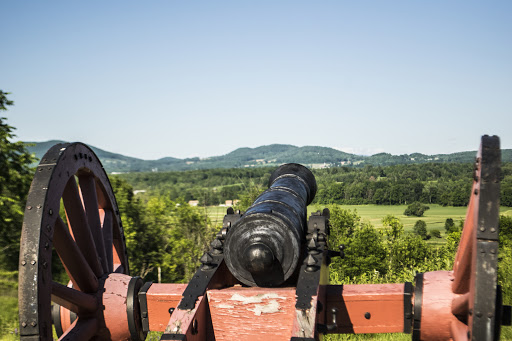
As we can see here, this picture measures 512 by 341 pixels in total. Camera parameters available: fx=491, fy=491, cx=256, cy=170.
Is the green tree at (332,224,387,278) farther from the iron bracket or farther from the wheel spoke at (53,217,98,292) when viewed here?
the wheel spoke at (53,217,98,292)

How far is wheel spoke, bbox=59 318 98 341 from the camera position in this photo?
3.43 m

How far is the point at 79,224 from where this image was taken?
3.70 m

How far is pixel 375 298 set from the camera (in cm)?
348

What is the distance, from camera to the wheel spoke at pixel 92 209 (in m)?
3.95

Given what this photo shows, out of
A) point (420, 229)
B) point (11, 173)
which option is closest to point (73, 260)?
point (11, 173)

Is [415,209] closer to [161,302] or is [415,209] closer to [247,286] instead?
[247,286]

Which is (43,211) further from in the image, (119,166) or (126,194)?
(119,166)

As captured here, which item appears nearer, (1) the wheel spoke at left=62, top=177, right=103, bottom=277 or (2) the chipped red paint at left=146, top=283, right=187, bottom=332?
(1) the wheel spoke at left=62, top=177, right=103, bottom=277

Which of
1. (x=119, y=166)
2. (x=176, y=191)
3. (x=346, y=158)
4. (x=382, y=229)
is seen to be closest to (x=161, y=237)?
(x=382, y=229)

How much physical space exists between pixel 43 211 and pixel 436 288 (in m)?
2.56

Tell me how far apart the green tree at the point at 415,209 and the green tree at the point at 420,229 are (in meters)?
0.84

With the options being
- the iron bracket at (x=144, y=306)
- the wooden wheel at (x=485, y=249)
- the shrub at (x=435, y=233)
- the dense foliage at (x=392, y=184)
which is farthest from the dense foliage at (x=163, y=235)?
the wooden wheel at (x=485, y=249)

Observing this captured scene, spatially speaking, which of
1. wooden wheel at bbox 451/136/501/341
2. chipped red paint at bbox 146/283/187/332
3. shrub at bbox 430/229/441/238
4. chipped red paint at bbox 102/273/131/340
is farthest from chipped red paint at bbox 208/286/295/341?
shrub at bbox 430/229/441/238

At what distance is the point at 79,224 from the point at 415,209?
39847 mm
